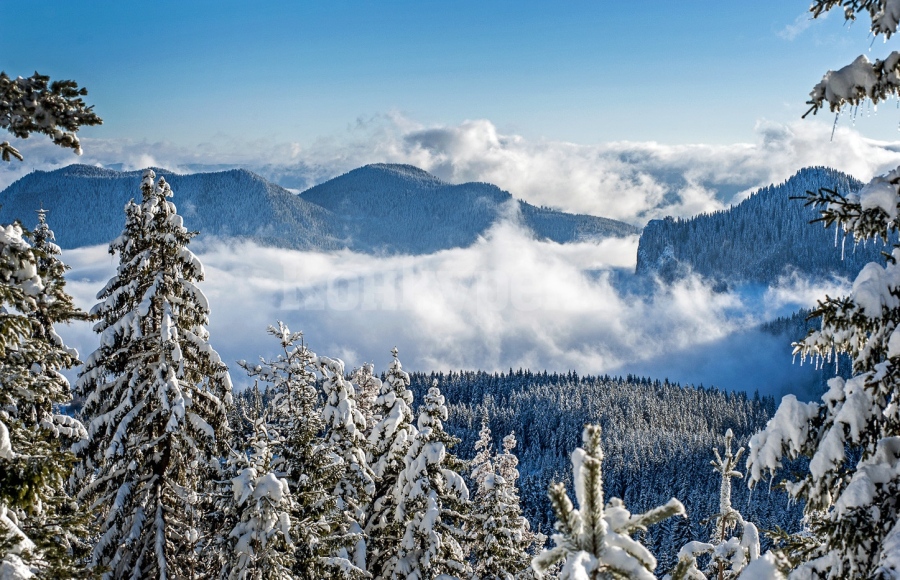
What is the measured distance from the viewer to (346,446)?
1891cm

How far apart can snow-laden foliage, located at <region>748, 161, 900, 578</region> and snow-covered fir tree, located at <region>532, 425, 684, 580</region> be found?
3.61 m

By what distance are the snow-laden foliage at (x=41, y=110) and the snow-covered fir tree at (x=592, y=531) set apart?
5.79m

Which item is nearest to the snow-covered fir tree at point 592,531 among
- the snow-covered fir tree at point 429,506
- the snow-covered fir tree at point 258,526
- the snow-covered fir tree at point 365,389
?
the snow-covered fir tree at point 258,526

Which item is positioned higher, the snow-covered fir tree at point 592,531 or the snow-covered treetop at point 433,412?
the snow-covered fir tree at point 592,531

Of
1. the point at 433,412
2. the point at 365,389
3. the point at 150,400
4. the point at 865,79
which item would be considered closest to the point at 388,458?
the point at 433,412

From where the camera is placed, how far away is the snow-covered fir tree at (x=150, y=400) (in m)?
13.8

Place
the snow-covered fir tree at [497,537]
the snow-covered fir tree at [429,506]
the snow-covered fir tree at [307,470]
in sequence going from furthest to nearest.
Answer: the snow-covered fir tree at [497,537], the snow-covered fir tree at [429,506], the snow-covered fir tree at [307,470]

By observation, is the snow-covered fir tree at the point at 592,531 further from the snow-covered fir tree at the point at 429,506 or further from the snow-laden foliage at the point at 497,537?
the snow-laden foliage at the point at 497,537

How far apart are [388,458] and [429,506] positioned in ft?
7.26

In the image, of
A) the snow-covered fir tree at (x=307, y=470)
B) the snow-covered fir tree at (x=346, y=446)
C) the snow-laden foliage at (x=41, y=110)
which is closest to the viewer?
the snow-laden foliage at (x=41, y=110)

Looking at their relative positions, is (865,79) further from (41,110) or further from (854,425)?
(41,110)

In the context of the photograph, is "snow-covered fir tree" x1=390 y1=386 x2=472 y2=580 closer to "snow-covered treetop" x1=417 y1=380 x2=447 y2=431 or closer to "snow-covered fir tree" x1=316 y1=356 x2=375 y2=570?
"snow-covered treetop" x1=417 y1=380 x2=447 y2=431

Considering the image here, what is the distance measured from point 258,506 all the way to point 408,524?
6207mm

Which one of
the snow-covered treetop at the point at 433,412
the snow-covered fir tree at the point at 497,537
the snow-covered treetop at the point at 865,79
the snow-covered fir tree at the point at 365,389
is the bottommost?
the snow-covered fir tree at the point at 497,537
